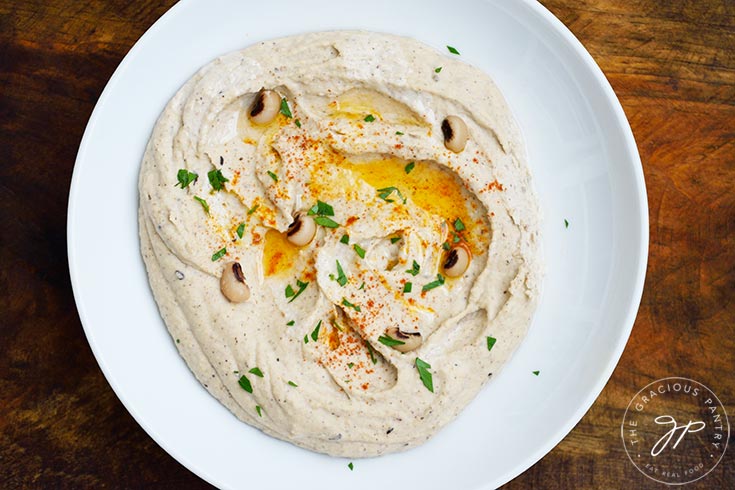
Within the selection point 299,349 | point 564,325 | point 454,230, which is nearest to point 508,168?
point 454,230

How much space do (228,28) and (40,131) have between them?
4.05ft

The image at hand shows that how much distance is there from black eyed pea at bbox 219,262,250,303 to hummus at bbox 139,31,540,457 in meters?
0.02

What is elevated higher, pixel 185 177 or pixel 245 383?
pixel 185 177

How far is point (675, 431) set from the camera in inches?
159

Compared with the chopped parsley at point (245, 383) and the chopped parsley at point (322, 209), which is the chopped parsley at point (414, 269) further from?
the chopped parsley at point (245, 383)

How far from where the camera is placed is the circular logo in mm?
3982

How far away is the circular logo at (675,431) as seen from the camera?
3982 millimetres

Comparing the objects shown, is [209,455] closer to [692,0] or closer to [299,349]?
[299,349]

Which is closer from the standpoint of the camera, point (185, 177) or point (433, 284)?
point (185, 177)

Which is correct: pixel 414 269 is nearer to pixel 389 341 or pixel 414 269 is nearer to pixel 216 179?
pixel 389 341

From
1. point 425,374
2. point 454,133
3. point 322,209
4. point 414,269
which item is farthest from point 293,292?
point 454,133

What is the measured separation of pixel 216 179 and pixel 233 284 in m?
0.53

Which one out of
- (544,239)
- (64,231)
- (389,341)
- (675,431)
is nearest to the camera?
(389,341)

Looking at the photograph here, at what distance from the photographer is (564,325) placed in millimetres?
3684
